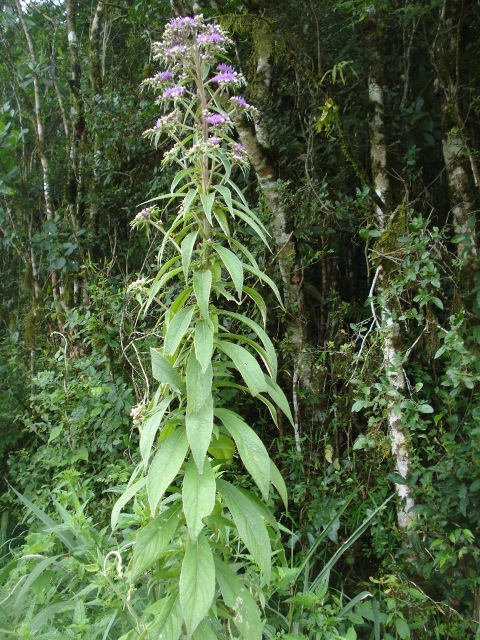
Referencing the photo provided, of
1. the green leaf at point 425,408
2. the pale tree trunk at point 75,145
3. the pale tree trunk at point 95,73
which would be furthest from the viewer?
the pale tree trunk at point 75,145

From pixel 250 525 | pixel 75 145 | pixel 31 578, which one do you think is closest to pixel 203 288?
pixel 250 525

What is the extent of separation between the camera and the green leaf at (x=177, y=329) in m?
1.42

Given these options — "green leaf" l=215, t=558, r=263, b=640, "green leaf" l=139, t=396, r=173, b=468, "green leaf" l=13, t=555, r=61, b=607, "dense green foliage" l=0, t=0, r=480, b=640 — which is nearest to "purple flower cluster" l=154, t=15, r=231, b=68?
"dense green foliage" l=0, t=0, r=480, b=640

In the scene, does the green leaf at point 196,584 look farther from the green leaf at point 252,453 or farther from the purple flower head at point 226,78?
the purple flower head at point 226,78

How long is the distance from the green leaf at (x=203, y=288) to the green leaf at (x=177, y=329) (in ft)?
0.15

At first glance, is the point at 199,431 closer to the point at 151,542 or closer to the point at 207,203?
the point at 151,542

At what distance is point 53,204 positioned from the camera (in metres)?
5.10

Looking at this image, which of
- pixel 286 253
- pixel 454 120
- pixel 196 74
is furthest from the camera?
pixel 286 253

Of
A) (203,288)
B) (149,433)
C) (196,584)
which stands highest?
(203,288)

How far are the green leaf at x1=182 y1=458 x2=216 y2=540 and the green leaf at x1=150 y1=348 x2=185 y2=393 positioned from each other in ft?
0.71

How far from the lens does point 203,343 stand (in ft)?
4.65

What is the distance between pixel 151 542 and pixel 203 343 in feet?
1.69

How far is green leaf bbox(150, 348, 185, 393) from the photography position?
1405 mm

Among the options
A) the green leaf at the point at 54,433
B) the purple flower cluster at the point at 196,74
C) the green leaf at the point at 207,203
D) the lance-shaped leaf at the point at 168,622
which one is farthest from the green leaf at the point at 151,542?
the green leaf at the point at 54,433
